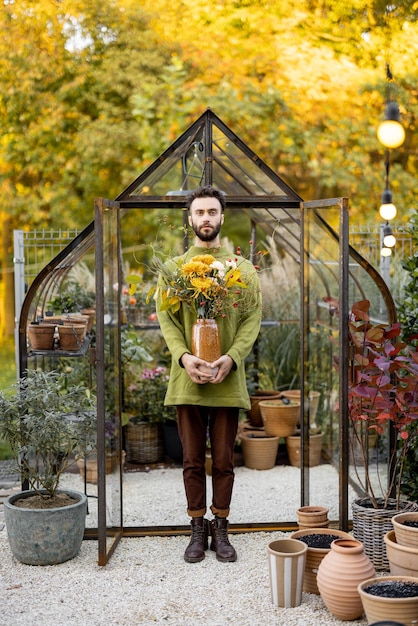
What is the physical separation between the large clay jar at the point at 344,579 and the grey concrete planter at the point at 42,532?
4.75ft

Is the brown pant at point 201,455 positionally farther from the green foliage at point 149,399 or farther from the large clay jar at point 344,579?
the green foliage at point 149,399

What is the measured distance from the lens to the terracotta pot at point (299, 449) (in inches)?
255

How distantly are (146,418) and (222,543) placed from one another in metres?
2.38

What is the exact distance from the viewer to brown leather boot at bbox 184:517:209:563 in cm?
448

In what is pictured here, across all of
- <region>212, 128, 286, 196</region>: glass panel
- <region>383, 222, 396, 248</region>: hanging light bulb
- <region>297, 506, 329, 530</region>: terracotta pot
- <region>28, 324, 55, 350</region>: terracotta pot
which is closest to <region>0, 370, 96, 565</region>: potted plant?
<region>28, 324, 55, 350</region>: terracotta pot

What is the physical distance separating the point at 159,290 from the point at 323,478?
244cm

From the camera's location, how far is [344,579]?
368 cm

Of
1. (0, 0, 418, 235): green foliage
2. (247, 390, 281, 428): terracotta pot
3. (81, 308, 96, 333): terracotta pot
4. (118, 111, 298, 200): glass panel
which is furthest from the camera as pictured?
(0, 0, 418, 235): green foliage

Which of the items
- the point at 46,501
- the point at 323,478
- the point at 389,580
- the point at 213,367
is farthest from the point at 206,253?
the point at 323,478

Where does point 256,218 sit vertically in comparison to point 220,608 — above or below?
above

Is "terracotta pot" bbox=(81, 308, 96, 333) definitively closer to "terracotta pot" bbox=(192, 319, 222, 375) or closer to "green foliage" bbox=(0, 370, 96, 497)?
"green foliage" bbox=(0, 370, 96, 497)

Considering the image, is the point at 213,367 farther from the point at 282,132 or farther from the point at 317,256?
the point at 282,132

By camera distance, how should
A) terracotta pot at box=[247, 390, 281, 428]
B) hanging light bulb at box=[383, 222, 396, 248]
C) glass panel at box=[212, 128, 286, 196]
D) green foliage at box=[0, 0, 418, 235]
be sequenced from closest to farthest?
glass panel at box=[212, 128, 286, 196]
hanging light bulb at box=[383, 222, 396, 248]
terracotta pot at box=[247, 390, 281, 428]
green foliage at box=[0, 0, 418, 235]

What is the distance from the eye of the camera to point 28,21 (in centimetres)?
1373
